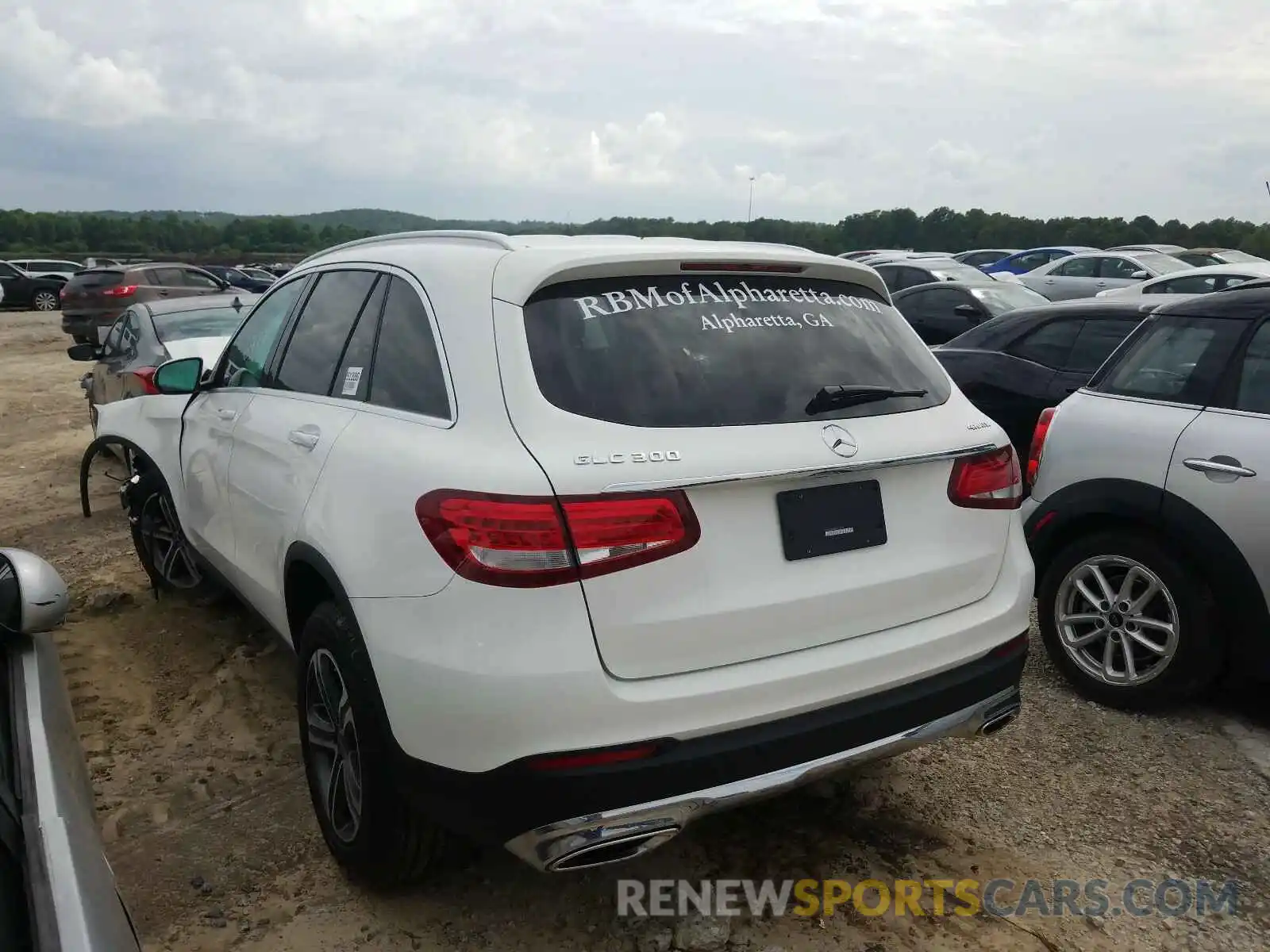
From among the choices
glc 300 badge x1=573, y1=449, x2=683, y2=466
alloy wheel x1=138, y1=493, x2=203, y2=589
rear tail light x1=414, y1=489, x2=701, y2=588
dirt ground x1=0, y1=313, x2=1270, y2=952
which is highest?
glc 300 badge x1=573, y1=449, x2=683, y2=466

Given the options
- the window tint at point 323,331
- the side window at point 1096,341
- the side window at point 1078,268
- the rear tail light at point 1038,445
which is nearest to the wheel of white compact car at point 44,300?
the side window at point 1078,268

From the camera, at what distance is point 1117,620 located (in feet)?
13.3

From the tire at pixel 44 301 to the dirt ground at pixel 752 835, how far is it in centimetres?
3100

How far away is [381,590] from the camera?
2387mm

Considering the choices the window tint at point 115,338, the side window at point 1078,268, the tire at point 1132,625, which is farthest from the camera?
the side window at point 1078,268

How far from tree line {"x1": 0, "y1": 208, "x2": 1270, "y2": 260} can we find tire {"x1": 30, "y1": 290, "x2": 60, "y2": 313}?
876 cm

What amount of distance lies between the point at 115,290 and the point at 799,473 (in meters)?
20.0

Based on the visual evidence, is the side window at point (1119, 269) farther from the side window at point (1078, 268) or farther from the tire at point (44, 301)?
the tire at point (44, 301)

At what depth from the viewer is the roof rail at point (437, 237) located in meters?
2.76

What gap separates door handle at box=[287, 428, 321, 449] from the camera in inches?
118

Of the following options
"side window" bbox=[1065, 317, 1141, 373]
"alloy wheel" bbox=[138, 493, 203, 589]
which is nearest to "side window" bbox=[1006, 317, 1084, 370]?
"side window" bbox=[1065, 317, 1141, 373]

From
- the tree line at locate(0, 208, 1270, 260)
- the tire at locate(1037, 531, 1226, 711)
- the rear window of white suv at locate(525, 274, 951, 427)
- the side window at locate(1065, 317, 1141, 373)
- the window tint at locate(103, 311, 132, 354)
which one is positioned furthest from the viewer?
the tree line at locate(0, 208, 1270, 260)

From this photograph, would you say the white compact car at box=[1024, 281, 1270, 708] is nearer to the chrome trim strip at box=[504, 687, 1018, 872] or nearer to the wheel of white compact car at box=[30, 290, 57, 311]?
the chrome trim strip at box=[504, 687, 1018, 872]

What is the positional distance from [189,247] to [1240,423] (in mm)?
65005
